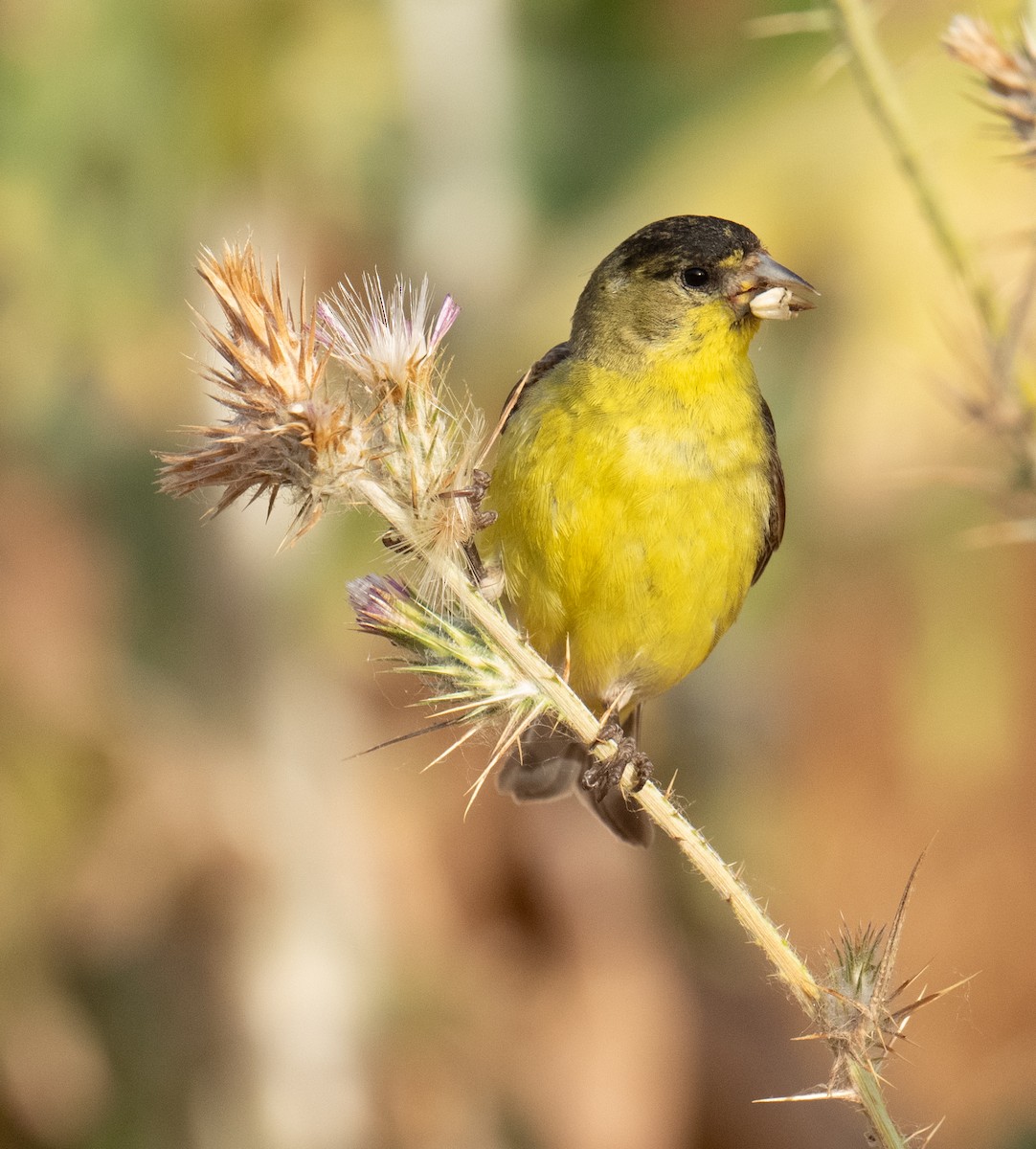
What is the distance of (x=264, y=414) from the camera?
166 centimetres

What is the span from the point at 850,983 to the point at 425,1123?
751cm

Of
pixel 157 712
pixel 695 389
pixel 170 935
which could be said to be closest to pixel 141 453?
pixel 157 712

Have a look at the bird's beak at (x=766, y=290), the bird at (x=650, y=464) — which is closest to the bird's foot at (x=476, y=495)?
the bird at (x=650, y=464)

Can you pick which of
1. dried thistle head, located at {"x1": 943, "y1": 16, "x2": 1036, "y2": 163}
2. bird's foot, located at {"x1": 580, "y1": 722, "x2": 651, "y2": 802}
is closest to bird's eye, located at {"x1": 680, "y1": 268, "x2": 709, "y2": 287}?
bird's foot, located at {"x1": 580, "y1": 722, "x2": 651, "y2": 802}

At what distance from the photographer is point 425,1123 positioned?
8.51 m

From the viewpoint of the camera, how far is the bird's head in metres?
3.00

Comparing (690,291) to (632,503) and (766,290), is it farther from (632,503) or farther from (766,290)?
(632,503)

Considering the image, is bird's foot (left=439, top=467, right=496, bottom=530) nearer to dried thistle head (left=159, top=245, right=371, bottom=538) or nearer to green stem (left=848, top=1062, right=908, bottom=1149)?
dried thistle head (left=159, top=245, right=371, bottom=538)

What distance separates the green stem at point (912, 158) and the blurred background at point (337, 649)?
479 cm

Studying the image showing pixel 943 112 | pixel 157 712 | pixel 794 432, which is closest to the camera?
pixel 943 112

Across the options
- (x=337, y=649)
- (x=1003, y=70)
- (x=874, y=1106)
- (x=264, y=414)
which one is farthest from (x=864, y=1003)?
(x=337, y=649)

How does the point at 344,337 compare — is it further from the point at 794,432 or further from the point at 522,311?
the point at 794,432

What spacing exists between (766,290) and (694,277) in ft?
0.61

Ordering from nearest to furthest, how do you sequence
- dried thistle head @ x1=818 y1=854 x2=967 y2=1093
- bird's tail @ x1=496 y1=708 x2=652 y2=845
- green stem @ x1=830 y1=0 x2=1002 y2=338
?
1. dried thistle head @ x1=818 y1=854 x2=967 y2=1093
2. green stem @ x1=830 y1=0 x2=1002 y2=338
3. bird's tail @ x1=496 y1=708 x2=652 y2=845
